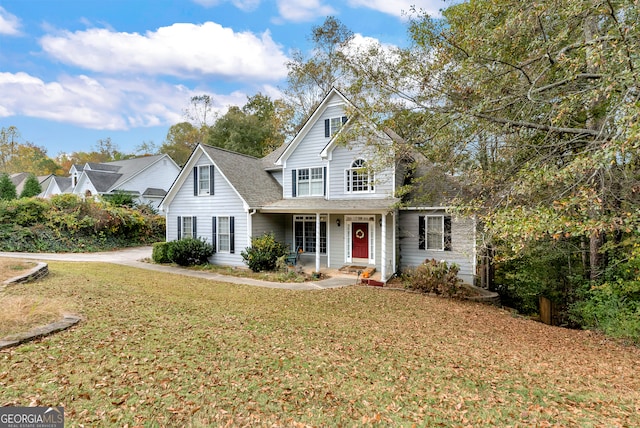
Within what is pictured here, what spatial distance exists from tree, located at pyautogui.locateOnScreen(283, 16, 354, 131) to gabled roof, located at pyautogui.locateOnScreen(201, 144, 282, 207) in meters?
8.62

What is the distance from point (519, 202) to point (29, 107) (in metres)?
32.4

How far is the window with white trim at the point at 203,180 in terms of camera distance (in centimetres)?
1575

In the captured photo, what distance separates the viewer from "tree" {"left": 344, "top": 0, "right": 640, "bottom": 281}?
208 inches

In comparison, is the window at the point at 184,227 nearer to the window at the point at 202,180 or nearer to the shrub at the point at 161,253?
the shrub at the point at 161,253

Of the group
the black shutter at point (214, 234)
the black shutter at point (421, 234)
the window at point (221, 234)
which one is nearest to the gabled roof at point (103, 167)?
the black shutter at point (214, 234)

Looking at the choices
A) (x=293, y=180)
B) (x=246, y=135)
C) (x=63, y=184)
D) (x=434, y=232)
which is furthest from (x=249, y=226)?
(x=63, y=184)

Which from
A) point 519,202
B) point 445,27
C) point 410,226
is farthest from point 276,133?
point 519,202

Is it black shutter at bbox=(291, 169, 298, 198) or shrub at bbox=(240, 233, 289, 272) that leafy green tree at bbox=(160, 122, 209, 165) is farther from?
shrub at bbox=(240, 233, 289, 272)

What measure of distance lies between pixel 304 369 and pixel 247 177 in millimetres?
12821

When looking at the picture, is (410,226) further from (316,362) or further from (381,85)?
(316,362)

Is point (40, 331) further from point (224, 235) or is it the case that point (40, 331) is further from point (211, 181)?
point (211, 181)

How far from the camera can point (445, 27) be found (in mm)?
9430

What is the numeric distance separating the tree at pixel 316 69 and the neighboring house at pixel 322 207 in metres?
8.84

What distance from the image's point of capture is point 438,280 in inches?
430
